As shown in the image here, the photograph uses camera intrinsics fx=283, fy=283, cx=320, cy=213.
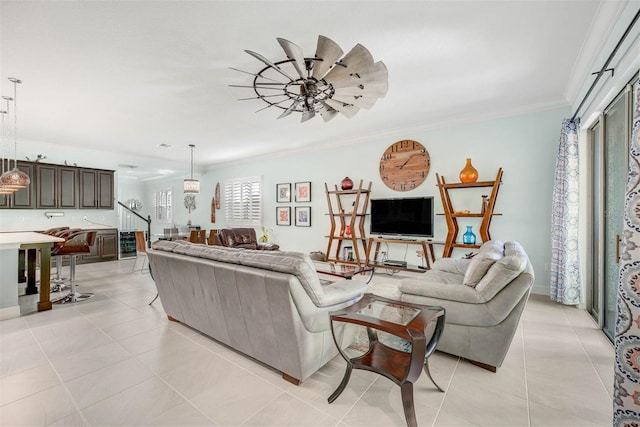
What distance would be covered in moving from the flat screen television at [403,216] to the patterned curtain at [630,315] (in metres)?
3.41

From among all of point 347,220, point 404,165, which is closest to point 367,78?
point 404,165

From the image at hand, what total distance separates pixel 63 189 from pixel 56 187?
127 mm

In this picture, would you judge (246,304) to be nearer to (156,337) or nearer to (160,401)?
(160,401)

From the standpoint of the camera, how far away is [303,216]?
6625 millimetres

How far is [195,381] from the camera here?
204 cm

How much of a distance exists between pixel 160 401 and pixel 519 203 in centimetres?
478

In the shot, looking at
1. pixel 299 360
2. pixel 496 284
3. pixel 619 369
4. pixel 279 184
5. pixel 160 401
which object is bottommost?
pixel 160 401

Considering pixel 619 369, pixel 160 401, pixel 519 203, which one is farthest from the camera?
pixel 519 203

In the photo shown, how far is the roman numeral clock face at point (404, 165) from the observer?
493 cm

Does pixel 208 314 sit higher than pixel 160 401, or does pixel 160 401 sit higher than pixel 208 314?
pixel 208 314

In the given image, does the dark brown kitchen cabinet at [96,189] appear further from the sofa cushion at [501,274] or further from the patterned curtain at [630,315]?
the patterned curtain at [630,315]

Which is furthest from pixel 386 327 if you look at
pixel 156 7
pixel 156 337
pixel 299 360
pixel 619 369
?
pixel 156 7

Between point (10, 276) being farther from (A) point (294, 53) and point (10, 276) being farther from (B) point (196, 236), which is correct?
(A) point (294, 53)

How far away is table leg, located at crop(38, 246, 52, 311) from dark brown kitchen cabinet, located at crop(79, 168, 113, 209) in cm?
365
